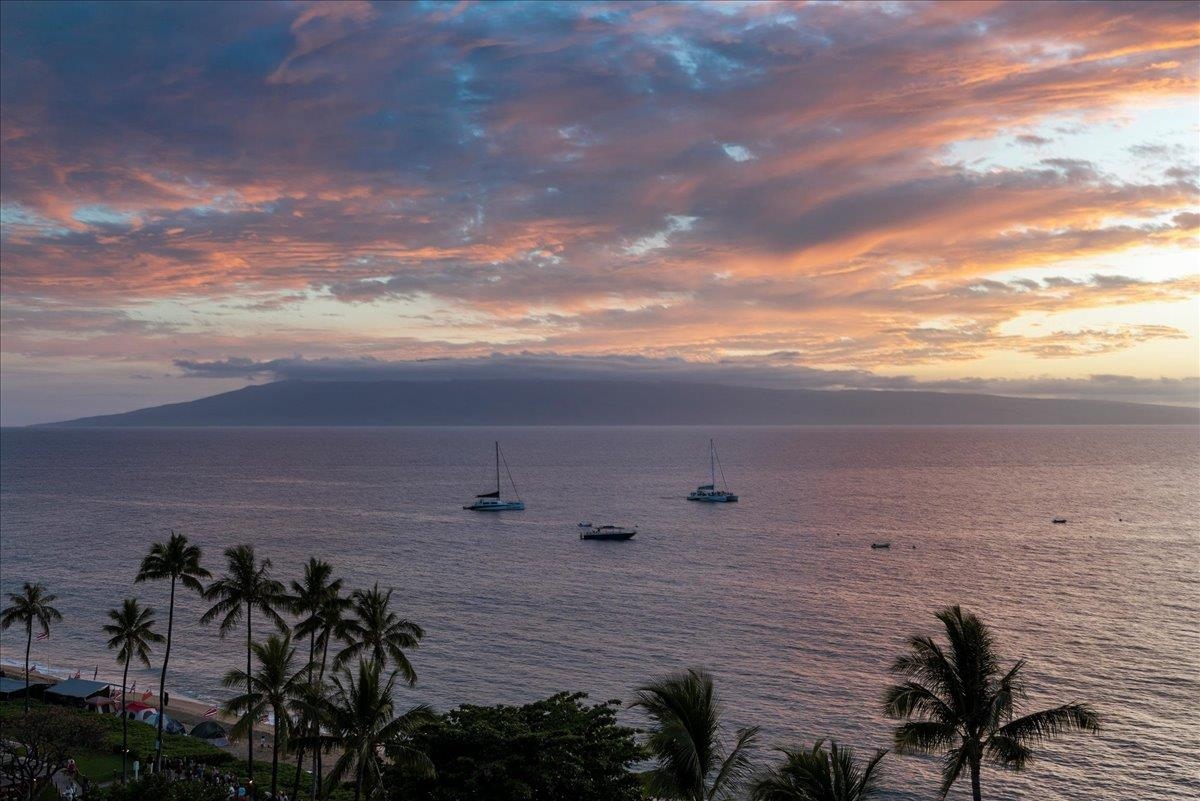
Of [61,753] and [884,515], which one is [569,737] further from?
[884,515]

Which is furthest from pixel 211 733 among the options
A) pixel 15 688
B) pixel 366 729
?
pixel 366 729

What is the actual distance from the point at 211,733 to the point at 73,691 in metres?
11.7

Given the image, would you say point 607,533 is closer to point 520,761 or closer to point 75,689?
point 75,689

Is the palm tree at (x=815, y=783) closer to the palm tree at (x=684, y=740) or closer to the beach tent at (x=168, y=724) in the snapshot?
the palm tree at (x=684, y=740)

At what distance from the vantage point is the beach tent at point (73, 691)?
5550 centimetres

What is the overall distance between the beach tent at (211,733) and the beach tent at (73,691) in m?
9.32

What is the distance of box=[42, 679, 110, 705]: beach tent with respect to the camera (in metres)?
55.5

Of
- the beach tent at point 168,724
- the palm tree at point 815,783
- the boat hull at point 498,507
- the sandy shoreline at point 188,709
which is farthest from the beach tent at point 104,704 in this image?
the boat hull at point 498,507

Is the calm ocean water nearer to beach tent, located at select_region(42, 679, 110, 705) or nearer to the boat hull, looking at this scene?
the boat hull

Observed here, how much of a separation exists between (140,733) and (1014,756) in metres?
48.9

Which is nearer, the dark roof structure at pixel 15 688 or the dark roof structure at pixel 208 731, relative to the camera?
the dark roof structure at pixel 208 731

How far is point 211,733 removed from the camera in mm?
52438

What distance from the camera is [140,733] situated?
51.5 meters

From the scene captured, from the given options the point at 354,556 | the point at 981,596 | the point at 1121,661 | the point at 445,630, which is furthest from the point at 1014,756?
the point at 354,556
